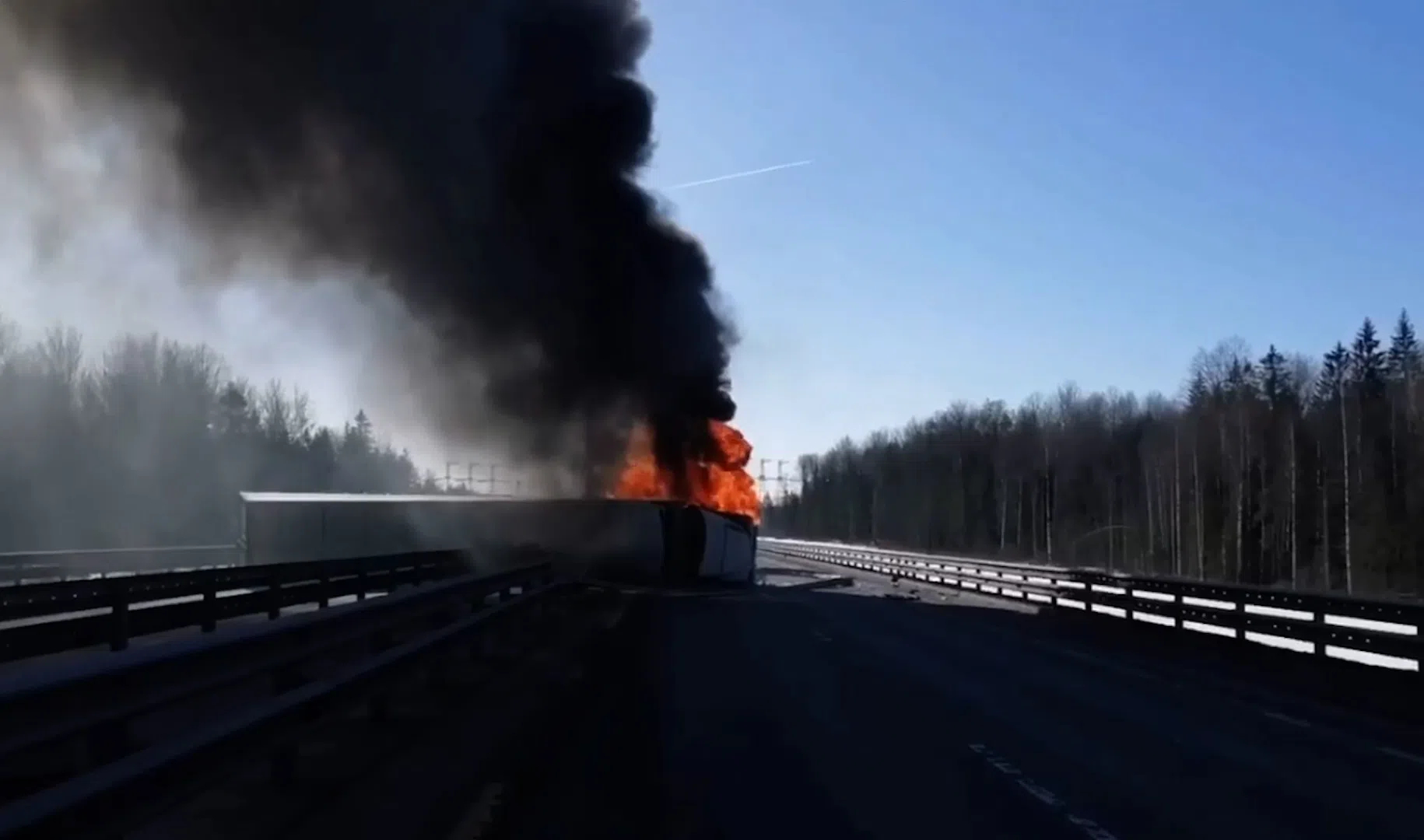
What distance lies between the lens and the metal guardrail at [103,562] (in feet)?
125

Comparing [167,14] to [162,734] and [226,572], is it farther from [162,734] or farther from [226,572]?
[162,734]

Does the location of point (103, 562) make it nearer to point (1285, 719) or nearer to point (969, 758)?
point (1285, 719)

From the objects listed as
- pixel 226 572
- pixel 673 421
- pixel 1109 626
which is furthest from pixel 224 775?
pixel 673 421

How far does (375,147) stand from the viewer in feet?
101

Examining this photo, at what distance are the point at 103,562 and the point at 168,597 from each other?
921 inches

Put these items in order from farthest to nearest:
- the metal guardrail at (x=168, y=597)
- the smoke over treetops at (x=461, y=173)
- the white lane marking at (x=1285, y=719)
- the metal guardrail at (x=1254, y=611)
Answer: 1. the smoke over treetops at (x=461, y=173)
2. the metal guardrail at (x=1254, y=611)
3. the metal guardrail at (x=168, y=597)
4. the white lane marking at (x=1285, y=719)

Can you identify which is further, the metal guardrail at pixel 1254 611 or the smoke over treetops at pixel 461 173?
the smoke over treetops at pixel 461 173

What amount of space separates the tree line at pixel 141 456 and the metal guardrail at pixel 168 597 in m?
20.1

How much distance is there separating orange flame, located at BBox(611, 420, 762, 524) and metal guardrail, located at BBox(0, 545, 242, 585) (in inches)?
540

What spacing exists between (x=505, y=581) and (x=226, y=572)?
650 cm

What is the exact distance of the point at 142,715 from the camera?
6930mm

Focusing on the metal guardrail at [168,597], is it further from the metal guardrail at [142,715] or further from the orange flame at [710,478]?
the orange flame at [710,478]

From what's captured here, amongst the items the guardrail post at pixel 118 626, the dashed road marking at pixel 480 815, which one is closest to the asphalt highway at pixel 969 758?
the dashed road marking at pixel 480 815

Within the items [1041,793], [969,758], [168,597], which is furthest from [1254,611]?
[168,597]
